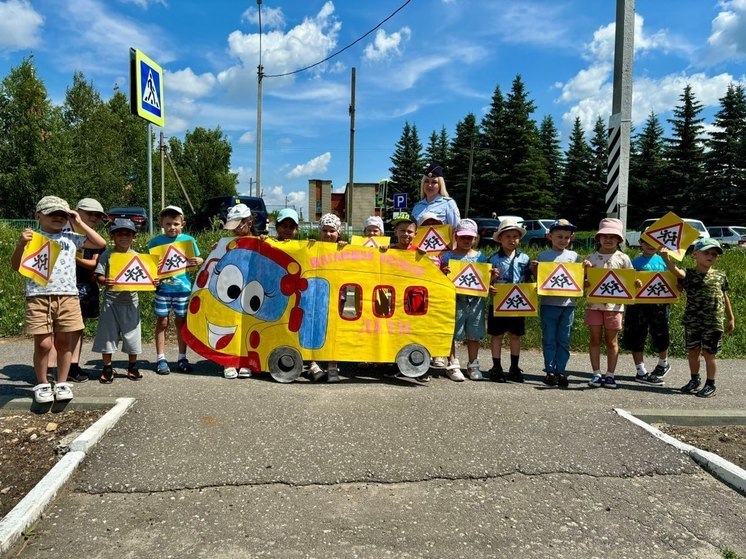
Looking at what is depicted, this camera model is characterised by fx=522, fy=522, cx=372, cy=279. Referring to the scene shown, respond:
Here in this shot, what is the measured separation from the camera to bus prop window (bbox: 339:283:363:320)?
5719 mm

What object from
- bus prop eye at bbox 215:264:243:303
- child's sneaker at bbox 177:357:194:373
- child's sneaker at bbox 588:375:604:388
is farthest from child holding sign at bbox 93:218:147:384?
child's sneaker at bbox 588:375:604:388

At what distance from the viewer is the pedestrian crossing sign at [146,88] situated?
363 inches

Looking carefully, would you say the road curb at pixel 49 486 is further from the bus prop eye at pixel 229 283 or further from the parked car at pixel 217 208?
the parked car at pixel 217 208

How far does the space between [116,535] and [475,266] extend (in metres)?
4.28

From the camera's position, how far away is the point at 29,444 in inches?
157

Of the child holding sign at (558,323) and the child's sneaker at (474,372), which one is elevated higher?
the child holding sign at (558,323)

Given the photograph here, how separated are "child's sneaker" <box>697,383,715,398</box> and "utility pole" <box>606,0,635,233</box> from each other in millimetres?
3749

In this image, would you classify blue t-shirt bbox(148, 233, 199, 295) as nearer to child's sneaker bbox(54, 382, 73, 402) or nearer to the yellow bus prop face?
the yellow bus prop face

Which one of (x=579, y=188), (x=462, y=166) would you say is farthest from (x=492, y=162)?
(x=579, y=188)

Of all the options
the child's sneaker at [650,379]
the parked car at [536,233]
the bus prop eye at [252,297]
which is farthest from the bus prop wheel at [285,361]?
the parked car at [536,233]

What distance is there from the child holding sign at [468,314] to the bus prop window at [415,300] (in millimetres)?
436

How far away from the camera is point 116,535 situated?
2.89m

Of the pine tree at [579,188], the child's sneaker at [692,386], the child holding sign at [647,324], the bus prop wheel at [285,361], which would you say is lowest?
the child's sneaker at [692,386]

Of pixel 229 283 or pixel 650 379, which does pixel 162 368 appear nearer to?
pixel 229 283
